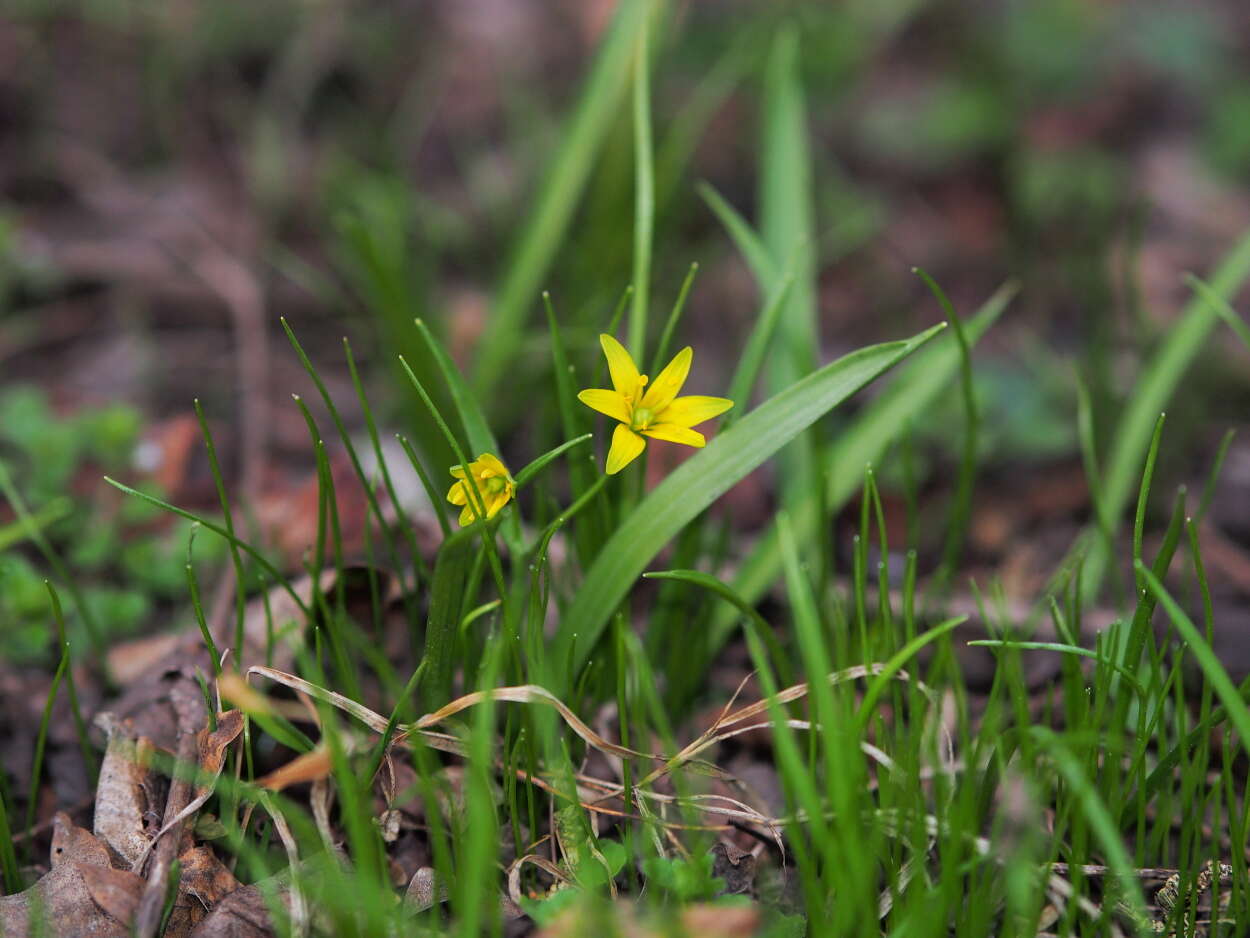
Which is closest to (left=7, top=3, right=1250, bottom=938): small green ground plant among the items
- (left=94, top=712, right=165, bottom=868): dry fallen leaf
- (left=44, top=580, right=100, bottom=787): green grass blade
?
(left=94, top=712, right=165, bottom=868): dry fallen leaf

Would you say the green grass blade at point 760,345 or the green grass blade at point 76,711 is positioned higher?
the green grass blade at point 760,345

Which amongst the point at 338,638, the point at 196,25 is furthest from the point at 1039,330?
the point at 196,25

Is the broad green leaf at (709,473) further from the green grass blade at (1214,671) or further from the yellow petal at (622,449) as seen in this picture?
the green grass blade at (1214,671)

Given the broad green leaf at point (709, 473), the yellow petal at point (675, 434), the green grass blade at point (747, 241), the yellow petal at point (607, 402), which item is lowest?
the broad green leaf at point (709, 473)

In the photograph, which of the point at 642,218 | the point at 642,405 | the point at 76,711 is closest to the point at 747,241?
the point at 642,218

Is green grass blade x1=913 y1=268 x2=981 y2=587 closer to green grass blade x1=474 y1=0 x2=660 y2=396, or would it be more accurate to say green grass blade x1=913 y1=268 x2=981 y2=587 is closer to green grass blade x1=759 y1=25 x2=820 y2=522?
green grass blade x1=759 y1=25 x2=820 y2=522

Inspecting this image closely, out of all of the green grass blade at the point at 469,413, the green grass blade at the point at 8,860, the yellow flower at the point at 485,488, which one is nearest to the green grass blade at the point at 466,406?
the green grass blade at the point at 469,413

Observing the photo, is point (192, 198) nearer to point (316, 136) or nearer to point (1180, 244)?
point (316, 136)
